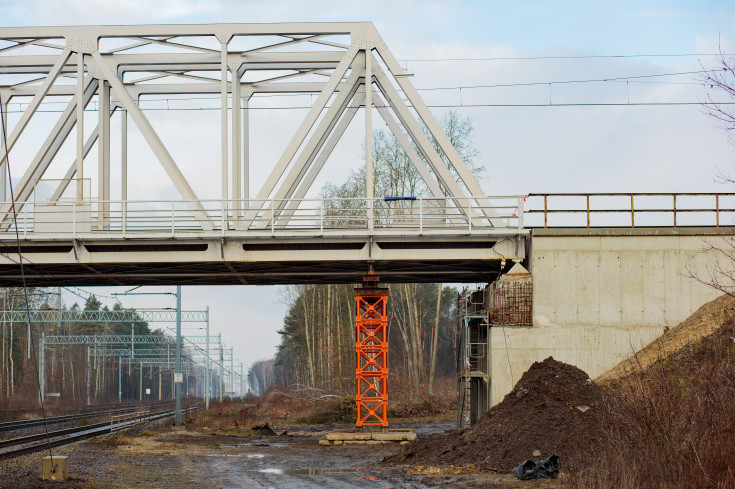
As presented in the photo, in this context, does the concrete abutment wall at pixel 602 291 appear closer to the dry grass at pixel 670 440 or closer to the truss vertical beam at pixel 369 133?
the truss vertical beam at pixel 369 133

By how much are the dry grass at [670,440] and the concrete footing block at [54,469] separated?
35.3ft

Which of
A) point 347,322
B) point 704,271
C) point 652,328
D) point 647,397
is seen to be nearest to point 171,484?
point 647,397

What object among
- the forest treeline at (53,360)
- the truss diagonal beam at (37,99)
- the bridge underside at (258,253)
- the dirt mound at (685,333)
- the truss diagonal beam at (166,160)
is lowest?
the forest treeline at (53,360)

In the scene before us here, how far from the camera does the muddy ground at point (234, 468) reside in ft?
61.2

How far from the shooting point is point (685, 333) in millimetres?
25016

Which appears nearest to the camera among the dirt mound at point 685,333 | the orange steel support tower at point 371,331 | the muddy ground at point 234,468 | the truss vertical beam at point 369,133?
the muddy ground at point 234,468

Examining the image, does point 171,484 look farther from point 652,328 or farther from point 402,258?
point 652,328

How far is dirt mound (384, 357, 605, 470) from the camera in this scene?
65.3 feet

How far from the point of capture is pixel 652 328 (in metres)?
28.7

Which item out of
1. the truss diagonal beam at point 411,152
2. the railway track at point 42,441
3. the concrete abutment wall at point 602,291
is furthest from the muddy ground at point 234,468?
the truss diagonal beam at point 411,152

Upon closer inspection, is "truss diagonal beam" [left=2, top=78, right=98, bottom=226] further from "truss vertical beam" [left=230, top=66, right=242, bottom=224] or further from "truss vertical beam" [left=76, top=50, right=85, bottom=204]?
"truss vertical beam" [left=230, top=66, right=242, bottom=224]

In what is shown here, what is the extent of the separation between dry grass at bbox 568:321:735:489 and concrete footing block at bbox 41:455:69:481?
10773 mm

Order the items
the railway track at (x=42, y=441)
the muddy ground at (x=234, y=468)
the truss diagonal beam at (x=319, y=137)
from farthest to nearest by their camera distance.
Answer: the truss diagonal beam at (x=319, y=137) < the railway track at (x=42, y=441) < the muddy ground at (x=234, y=468)

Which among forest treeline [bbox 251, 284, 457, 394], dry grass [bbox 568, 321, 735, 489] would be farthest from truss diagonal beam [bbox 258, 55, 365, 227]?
forest treeline [bbox 251, 284, 457, 394]
